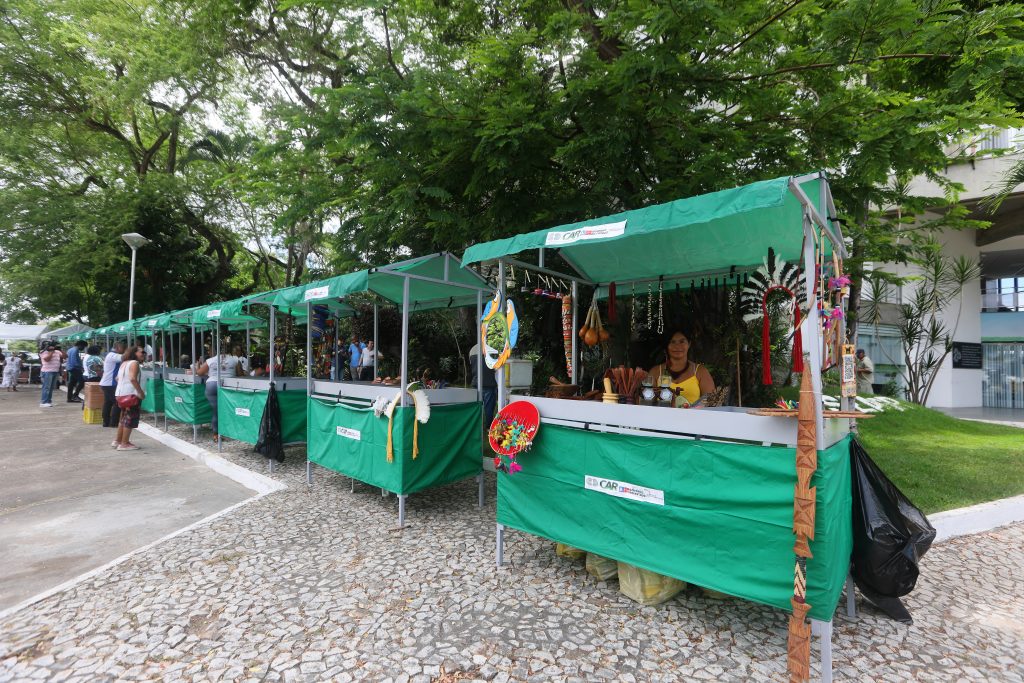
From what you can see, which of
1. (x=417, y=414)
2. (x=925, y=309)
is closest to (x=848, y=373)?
(x=417, y=414)

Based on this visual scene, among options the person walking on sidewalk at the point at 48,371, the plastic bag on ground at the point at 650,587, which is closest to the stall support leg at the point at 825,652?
the plastic bag on ground at the point at 650,587

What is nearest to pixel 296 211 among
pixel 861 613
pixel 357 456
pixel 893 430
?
pixel 357 456

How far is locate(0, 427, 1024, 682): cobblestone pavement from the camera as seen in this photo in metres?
2.72

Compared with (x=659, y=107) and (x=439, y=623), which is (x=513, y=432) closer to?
(x=439, y=623)

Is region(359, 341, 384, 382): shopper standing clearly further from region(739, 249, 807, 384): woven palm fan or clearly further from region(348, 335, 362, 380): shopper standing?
region(739, 249, 807, 384): woven palm fan

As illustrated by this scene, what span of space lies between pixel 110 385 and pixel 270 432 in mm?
6549

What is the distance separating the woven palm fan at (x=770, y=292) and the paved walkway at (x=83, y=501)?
18.6ft

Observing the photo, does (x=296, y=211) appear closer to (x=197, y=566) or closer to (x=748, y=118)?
(x=197, y=566)

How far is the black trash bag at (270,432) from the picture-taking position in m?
7.00

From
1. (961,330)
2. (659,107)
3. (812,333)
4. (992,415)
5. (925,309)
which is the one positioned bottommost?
(992,415)

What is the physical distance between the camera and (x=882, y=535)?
3084 millimetres

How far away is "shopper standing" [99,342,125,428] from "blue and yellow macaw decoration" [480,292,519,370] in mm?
9908

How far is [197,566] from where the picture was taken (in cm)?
402

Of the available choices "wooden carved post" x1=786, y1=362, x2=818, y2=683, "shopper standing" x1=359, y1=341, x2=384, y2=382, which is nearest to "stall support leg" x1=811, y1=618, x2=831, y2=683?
"wooden carved post" x1=786, y1=362, x2=818, y2=683
